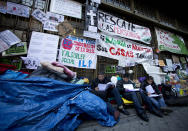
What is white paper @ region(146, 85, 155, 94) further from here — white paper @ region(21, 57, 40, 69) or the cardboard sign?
white paper @ region(21, 57, 40, 69)

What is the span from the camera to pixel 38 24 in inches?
106

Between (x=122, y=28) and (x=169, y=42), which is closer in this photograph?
(x=122, y=28)

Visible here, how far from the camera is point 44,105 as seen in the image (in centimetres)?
139

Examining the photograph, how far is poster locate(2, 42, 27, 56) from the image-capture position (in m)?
2.28

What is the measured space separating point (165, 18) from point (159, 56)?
10.1 feet

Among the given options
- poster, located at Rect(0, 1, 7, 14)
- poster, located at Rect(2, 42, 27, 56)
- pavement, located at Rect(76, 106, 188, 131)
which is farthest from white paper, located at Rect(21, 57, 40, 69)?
pavement, located at Rect(76, 106, 188, 131)

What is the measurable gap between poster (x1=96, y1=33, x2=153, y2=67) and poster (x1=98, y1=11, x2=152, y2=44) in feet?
0.90

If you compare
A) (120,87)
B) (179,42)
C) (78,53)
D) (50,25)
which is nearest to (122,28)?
(78,53)

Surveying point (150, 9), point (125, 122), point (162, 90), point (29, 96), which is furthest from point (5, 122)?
point (150, 9)

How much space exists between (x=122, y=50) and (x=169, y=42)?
3.76 meters

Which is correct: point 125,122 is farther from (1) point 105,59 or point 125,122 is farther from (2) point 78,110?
(1) point 105,59

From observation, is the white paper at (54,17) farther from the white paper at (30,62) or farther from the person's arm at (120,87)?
the person's arm at (120,87)

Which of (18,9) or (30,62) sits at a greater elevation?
(18,9)

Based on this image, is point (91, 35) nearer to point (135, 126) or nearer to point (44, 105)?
point (44, 105)
